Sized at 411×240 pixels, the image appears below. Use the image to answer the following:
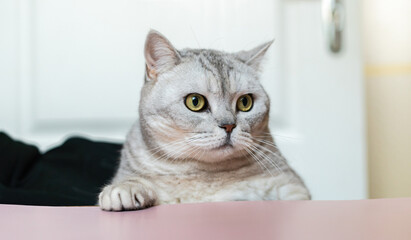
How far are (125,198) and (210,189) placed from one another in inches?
9.1

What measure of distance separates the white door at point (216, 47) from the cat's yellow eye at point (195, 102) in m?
0.49

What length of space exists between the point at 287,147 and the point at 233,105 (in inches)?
27.0

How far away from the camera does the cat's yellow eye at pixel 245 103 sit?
2.98ft

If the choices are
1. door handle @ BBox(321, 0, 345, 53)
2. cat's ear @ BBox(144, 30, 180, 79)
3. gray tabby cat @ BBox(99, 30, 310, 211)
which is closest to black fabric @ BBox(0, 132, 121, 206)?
gray tabby cat @ BBox(99, 30, 310, 211)

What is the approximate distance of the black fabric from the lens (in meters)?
1.14

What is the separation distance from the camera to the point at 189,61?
95 cm

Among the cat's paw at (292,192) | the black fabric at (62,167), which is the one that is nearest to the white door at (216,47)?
the black fabric at (62,167)

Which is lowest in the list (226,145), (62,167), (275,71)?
(62,167)

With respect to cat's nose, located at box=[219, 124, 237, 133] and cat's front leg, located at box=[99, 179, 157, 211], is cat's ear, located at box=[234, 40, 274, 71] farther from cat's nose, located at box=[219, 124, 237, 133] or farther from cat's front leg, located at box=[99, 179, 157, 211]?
cat's front leg, located at box=[99, 179, 157, 211]

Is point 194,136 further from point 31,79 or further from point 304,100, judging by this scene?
point 31,79

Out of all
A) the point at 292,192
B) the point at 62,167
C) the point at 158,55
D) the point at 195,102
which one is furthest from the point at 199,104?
the point at 62,167

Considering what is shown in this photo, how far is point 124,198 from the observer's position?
694mm

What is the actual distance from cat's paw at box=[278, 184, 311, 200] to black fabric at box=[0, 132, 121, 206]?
1.38ft

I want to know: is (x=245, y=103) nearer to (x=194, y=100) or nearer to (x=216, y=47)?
(x=194, y=100)
